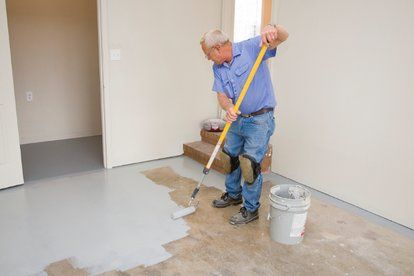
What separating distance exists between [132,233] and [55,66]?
9.66 feet

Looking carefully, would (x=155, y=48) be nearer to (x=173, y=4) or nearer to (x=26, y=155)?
(x=173, y=4)

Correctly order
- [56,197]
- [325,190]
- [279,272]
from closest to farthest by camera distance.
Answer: [279,272], [56,197], [325,190]

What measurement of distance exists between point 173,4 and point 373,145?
2.46 meters

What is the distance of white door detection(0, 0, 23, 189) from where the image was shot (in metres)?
2.97

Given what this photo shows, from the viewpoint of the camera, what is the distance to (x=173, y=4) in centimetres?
384

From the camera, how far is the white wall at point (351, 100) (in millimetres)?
2703

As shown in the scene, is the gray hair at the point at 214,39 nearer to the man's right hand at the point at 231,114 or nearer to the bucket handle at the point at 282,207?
the man's right hand at the point at 231,114

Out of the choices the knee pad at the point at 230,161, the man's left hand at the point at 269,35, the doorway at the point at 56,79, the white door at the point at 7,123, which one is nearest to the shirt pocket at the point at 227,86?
the man's left hand at the point at 269,35

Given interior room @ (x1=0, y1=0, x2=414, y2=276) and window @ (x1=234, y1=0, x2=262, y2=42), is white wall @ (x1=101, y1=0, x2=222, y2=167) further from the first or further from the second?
window @ (x1=234, y1=0, x2=262, y2=42)

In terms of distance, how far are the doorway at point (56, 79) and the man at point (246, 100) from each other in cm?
191

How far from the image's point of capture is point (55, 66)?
4.57 meters

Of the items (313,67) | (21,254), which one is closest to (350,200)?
(313,67)

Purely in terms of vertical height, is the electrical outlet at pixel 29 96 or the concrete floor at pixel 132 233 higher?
the electrical outlet at pixel 29 96

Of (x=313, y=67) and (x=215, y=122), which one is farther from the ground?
(x=313, y=67)
